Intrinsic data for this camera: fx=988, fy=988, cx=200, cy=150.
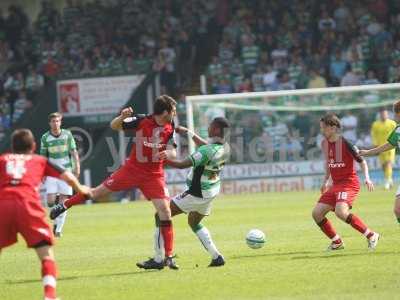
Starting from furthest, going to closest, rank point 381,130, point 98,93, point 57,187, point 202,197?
point 98,93 → point 381,130 → point 57,187 → point 202,197

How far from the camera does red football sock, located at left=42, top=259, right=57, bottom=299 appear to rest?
9.15 metres

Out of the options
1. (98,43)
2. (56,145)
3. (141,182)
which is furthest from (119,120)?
(98,43)

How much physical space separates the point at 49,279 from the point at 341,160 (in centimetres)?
605

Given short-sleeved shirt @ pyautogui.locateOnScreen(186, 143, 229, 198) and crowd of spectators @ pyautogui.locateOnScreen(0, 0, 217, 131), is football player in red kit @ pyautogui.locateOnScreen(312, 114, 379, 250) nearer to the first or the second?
short-sleeved shirt @ pyautogui.locateOnScreen(186, 143, 229, 198)

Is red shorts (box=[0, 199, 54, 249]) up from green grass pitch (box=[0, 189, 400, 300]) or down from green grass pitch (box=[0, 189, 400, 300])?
up

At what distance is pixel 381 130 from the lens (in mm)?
26172

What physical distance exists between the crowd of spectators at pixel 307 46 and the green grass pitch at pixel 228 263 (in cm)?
1027

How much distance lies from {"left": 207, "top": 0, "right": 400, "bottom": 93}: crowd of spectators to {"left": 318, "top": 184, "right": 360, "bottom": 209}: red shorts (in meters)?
16.2

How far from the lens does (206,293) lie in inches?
404

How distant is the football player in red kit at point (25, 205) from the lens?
9.23m

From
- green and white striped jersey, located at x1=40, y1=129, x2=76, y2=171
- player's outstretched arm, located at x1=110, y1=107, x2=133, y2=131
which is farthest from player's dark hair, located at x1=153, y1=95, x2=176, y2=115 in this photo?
green and white striped jersey, located at x1=40, y1=129, x2=76, y2=171

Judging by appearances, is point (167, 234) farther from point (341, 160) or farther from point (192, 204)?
point (341, 160)

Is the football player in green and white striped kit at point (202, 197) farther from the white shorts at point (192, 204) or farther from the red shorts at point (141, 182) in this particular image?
the red shorts at point (141, 182)

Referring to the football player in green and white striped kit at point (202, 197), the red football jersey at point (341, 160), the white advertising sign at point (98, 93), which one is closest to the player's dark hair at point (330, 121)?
the red football jersey at point (341, 160)
